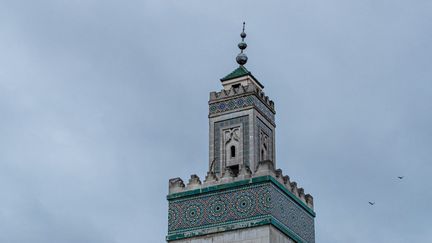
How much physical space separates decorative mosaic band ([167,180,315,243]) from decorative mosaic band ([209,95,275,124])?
196 cm

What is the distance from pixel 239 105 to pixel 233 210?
2.42 metres

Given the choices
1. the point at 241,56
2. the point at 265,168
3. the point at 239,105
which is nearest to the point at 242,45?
the point at 241,56

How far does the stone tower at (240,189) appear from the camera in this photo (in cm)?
1667

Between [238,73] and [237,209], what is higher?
[238,73]

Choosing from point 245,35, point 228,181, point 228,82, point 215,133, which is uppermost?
point 245,35

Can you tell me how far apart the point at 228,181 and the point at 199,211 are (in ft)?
2.64

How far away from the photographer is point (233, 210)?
1688 centimetres

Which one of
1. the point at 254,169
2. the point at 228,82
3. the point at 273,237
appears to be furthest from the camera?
the point at 228,82

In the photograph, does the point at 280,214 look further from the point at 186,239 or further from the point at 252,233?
the point at 186,239

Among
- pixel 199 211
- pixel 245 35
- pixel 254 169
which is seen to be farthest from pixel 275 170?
pixel 245 35

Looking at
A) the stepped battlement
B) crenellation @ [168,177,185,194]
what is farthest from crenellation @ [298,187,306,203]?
crenellation @ [168,177,185,194]

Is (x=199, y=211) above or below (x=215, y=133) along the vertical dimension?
below

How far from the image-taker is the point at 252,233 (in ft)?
54.1

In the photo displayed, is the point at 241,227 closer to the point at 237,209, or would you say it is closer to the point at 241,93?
the point at 237,209
